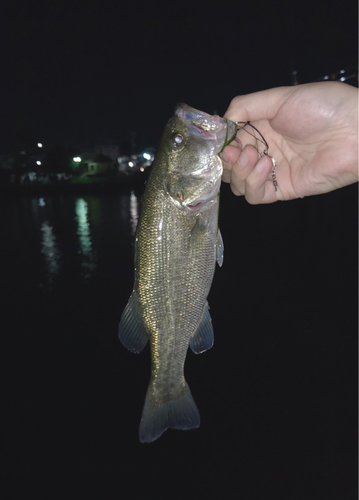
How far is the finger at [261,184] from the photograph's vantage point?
274 cm

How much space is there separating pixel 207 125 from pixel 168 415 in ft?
6.79

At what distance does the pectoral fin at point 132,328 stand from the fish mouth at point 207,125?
3.83 feet

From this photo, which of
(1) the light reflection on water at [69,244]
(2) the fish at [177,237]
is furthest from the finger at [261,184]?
(1) the light reflection on water at [69,244]

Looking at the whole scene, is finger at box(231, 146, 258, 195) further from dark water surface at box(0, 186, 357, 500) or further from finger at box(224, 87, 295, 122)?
dark water surface at box(0, 186, 357, 500)

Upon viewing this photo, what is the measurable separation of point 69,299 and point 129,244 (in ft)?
19.6

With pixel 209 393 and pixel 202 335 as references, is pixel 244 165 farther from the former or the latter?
pixel 209 393

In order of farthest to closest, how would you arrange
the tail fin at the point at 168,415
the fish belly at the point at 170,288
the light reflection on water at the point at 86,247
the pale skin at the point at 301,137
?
the light reflection on water at the point at 86,247 → the pale skin at the point at 301,137 → the tail fin at the point at 168,415 → the fish belly at the point at 170,288

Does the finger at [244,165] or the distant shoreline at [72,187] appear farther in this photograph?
the distant shoreline at [72,187]

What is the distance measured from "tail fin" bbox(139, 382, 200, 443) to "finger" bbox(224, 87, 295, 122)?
2.27 meters

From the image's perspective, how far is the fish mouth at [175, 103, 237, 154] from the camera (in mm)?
2160

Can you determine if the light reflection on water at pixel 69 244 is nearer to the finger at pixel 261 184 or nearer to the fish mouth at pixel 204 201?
the finger at pixel 261 184

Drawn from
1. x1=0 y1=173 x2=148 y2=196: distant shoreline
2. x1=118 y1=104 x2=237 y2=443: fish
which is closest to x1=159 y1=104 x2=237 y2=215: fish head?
x1=118 y1=104 x2=237 y2=443: fish

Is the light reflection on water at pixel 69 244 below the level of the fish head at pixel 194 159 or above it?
below

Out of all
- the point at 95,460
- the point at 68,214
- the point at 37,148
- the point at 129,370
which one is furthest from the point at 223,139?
the point at 37,148
